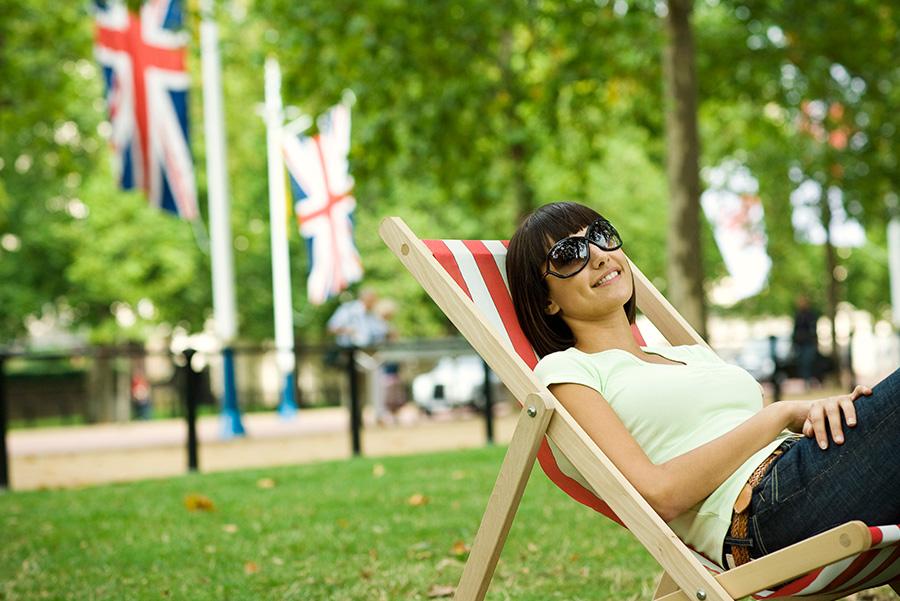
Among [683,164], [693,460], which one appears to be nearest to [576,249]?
[693,460]

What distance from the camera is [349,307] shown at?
15.3m

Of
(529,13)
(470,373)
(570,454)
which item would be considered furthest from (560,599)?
(470,373)

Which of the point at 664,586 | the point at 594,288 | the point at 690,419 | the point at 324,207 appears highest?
the point at 324,207

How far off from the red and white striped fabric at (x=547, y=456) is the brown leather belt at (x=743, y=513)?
134mm

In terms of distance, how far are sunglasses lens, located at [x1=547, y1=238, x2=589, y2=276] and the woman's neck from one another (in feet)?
0.61

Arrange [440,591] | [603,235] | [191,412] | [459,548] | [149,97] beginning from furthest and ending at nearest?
[149,97]
[191,412]
[459,548]
[440,591]
[603,235]

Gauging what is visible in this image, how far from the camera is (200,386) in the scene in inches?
408

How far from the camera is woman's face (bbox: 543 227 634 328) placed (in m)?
3.30

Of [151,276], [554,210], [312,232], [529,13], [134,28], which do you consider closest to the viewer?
[554,210]

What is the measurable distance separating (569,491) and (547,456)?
0.11 metres

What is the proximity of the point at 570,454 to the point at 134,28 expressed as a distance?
11.6 metres

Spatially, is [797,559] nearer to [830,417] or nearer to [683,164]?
[830,417]

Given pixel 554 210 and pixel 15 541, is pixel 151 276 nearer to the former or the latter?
pixel 15 541

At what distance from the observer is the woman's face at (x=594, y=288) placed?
3.30 metres
